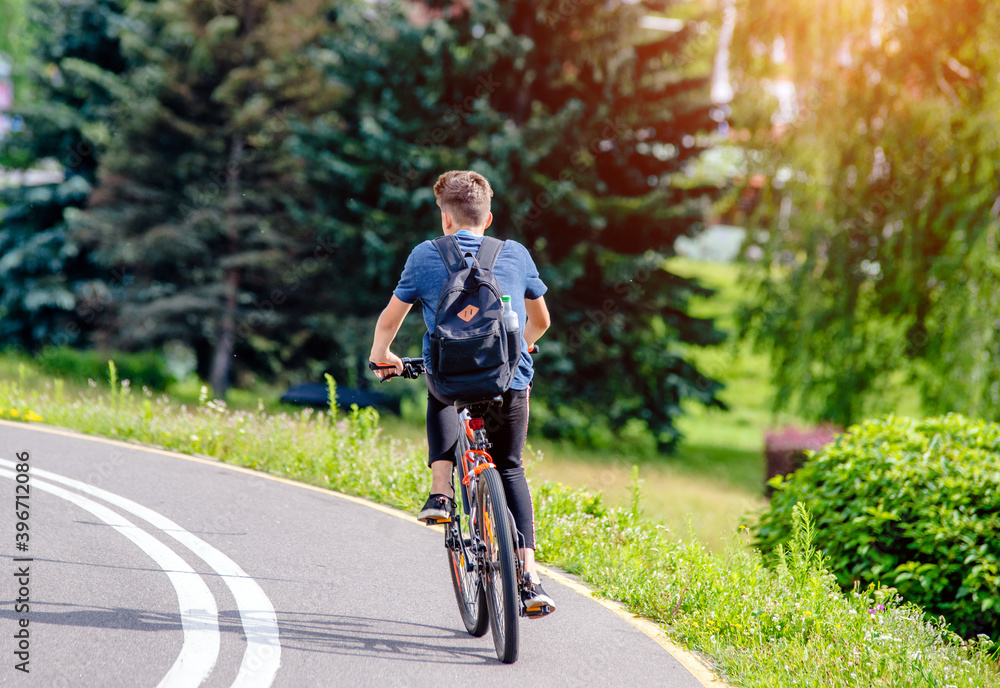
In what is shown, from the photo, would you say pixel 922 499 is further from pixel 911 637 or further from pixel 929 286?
pixel 929 286

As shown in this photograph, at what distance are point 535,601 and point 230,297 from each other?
14.6 metres

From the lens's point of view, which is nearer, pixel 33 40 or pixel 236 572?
pixel 236 572

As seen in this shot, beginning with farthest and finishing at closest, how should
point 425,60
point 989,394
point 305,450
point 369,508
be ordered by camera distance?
point 425,60 → point 989,394 → point 305,450 → point 369,508

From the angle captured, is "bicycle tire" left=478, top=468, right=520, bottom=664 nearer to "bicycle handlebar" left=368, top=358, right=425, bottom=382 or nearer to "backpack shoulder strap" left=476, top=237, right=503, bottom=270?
"bicycle handlebar" left=368, top=358, right=425, bottom=382

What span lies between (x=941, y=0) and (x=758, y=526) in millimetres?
9824

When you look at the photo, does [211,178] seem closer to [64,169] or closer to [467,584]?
[64,169]

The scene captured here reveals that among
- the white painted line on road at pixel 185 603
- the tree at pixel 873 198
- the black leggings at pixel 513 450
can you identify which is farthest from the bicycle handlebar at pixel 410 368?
the tree at pixel 873 198

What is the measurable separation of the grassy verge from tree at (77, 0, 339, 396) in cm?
870

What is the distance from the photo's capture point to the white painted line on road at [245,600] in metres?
3.65

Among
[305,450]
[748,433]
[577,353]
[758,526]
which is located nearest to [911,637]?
[758,526]

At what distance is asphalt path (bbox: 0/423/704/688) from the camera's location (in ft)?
12.1

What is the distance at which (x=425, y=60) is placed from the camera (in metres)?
15.7

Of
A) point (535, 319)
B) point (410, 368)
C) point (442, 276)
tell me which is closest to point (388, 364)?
point (410, 368)

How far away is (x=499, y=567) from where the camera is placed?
12.0ft
